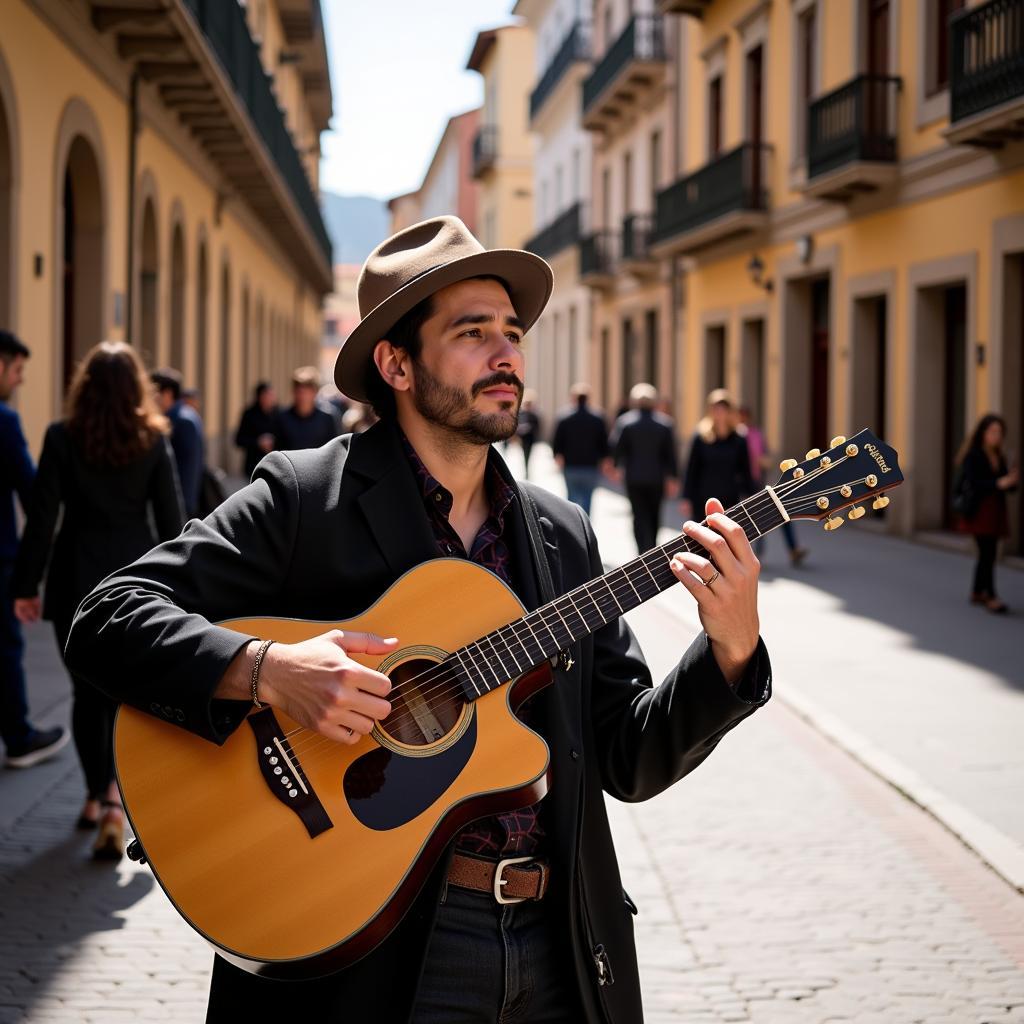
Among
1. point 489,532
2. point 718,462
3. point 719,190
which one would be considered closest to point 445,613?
point 489,532

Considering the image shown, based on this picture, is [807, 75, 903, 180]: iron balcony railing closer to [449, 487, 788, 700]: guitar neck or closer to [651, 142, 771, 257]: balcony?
[651, 142, 771, 257]: balcony

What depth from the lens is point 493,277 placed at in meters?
2.71

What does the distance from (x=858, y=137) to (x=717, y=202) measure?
6686mm

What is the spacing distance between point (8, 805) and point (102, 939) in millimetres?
1644

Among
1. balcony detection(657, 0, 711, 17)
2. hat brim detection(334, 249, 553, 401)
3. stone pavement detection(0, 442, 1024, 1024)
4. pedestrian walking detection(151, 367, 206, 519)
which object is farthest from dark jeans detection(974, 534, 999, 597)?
balcony detection(657, 0, 711, 17)

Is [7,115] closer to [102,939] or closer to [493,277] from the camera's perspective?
[102,939]

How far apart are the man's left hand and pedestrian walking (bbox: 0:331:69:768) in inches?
191

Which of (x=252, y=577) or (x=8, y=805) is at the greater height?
(x=252, y=577)

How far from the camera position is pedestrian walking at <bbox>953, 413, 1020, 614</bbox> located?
12.2 metres

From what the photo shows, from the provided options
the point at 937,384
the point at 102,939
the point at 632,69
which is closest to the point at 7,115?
the point at 102,939

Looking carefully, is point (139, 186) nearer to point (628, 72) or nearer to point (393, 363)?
point (393, 363)

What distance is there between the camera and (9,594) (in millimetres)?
6664

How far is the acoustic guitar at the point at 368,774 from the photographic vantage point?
90.3 inches

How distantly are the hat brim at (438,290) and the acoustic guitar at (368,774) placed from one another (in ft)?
1.48
